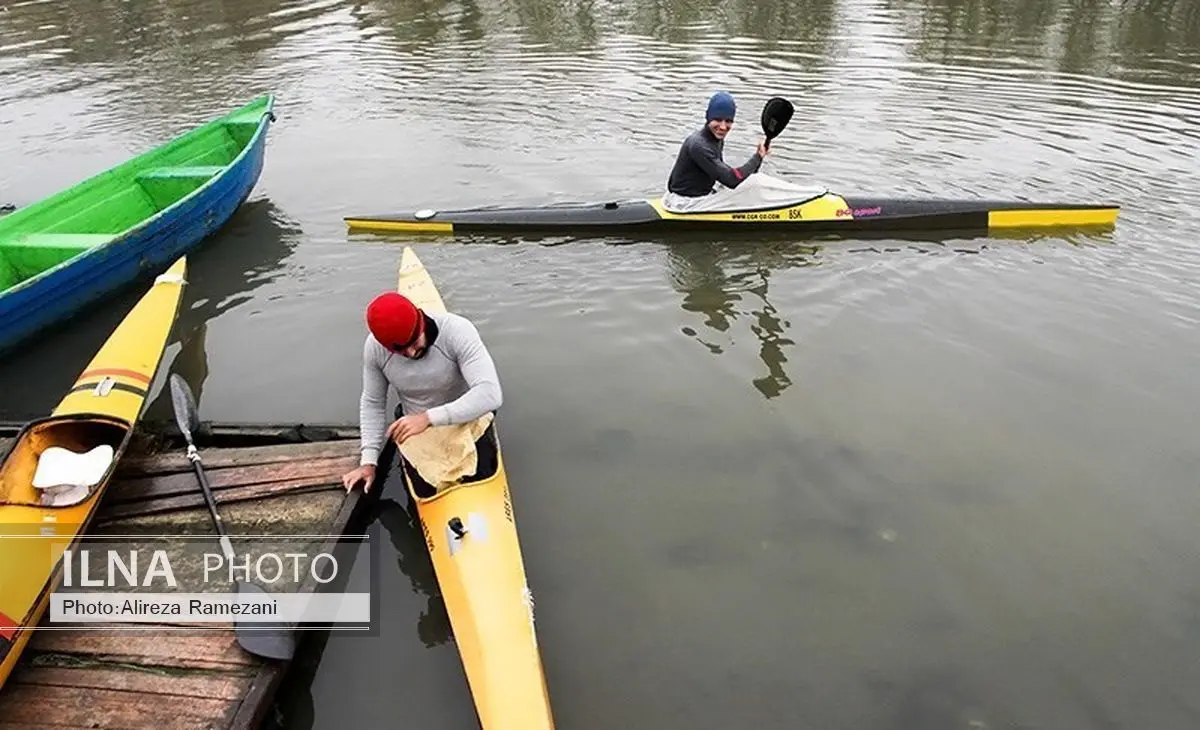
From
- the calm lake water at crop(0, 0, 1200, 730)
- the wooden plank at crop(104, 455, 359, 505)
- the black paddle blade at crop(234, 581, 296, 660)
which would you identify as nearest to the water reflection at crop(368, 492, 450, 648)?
the calm lake water at crop(0, 0, 1200, 730)

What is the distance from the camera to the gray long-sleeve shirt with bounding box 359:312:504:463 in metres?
4.97

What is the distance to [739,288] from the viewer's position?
8.81 m

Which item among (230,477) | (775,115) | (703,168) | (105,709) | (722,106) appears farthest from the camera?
(703,168)

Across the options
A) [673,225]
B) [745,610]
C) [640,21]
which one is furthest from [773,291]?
[640,21]

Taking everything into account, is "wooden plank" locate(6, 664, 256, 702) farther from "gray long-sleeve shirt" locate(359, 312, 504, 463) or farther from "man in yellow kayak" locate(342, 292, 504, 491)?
"gray long-sleeve shirt" locate(359, 312, 504, 463)

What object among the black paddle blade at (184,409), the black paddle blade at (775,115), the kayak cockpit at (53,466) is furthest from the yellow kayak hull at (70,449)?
the black paddle blade at (775,115)

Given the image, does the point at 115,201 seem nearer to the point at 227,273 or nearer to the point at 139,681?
the point at 227,273

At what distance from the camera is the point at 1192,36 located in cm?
1766

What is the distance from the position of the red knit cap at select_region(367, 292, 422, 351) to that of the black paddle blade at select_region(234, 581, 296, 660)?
65.2 inches

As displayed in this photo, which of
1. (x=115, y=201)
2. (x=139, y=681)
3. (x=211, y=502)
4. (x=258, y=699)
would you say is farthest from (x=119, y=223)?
(x=258, y=699)

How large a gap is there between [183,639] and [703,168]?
7.00m

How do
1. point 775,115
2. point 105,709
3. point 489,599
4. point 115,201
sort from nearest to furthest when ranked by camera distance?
point 105,709
point 489,599
point 775,115
point 115,201

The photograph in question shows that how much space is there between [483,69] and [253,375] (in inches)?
462

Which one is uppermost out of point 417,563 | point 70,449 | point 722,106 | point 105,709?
point 722,106
